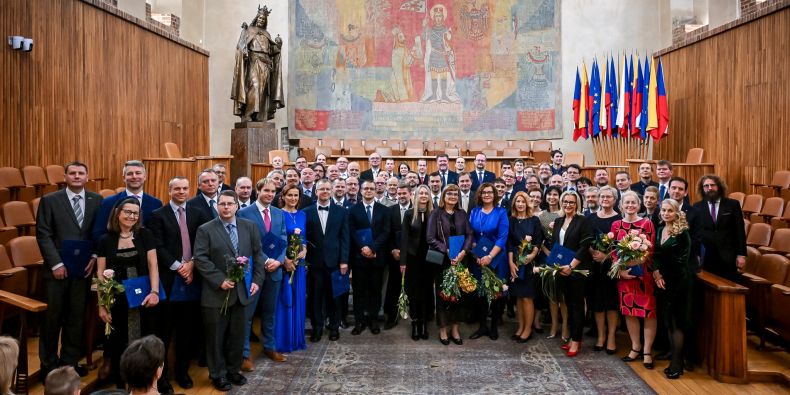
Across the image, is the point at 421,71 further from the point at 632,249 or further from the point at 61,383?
the point at 61,383

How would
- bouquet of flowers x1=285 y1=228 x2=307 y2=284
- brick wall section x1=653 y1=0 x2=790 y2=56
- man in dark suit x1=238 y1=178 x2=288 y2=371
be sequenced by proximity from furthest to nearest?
1. brick wall section x1=653 y1=0 x2=790 y2=56
2. bouquet of flowers x1=285 y1=228 x2=307 y2=284
3. man in dark suit x1=238 y1=178 x2=288 y2=371

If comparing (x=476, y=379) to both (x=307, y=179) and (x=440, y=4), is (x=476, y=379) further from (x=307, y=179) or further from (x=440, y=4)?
(x=440, y=4)

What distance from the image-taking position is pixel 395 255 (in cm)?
621

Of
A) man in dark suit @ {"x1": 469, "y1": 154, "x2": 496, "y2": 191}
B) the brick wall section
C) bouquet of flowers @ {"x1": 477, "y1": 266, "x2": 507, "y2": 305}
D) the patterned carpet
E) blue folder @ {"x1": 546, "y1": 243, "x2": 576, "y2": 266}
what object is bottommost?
the patterned carpet

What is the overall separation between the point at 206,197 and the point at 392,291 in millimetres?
2250

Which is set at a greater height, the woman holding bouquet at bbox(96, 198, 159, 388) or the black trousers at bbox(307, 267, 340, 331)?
the woman holding bouquet at bbox(96, 198, 159, 388)

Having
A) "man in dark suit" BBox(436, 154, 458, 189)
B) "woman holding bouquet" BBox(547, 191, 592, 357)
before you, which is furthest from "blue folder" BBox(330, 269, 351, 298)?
"man in dark suit" BBox(436, 154, 458, 189)

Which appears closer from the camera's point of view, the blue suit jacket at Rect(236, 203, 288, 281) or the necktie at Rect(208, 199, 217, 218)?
the necktie at Rect(208, 199, 217, 218)

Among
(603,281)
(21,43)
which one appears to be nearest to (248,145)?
(21,43)

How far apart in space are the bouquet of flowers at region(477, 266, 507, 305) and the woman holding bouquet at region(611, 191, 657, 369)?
1.04 meters

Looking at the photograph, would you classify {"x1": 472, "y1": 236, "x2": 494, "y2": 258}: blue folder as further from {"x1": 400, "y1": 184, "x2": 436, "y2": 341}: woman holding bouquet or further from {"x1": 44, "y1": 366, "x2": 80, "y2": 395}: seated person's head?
{"x1": 44, "y1": 366, "x2": 80, "y2": 395}: seated person's head

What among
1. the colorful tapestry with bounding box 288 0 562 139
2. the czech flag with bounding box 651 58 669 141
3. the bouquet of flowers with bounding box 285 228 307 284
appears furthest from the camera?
the colorful tapestry with bounding box 288 0 562 139

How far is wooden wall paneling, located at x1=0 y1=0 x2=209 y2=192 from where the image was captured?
26.2 ft

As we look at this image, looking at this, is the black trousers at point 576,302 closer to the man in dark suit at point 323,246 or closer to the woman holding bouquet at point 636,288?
the woman holding bouquet at point 636,288
